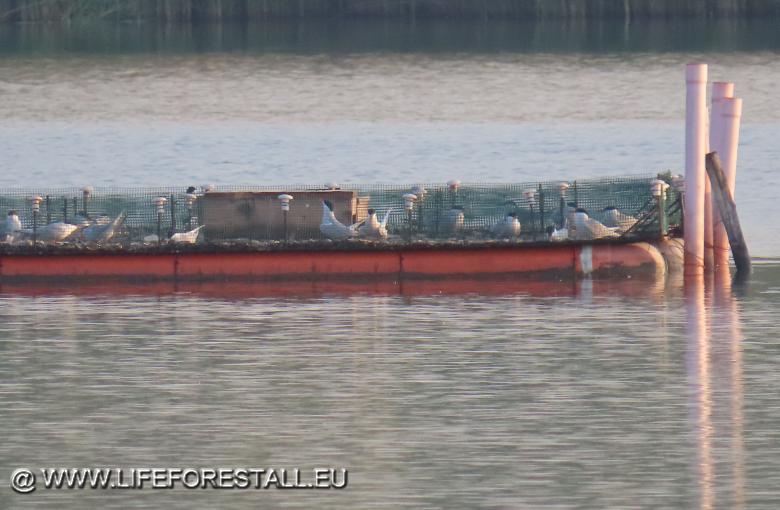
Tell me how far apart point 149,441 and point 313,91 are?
6743cm

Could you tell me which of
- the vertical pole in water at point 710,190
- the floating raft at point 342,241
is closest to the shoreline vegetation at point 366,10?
the vertical pole in water at point 710,190

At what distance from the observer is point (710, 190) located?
124 ft

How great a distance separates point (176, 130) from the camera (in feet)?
257

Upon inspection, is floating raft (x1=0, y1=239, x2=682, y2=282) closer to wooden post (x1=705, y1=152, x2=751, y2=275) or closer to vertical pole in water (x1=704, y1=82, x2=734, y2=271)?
wooden post (x1=705, y1=152, x2=751, y2=275)

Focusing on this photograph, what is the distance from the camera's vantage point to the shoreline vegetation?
396 ft

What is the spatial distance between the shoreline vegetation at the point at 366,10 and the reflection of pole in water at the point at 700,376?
84928 mm

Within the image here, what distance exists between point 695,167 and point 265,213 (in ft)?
26.6

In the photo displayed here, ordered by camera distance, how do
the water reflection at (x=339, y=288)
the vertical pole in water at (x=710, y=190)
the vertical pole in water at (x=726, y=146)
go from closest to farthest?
the water reflection at (x=339, y=288), the vertical pole in water at (x=710, y=190), the vertical pole in water at (x=726, y=146)

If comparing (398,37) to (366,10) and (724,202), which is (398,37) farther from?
(724,202)

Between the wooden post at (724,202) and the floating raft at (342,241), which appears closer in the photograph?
the floating raft at (342,241)

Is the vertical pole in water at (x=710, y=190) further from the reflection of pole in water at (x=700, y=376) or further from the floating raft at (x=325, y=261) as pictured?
the floating raft at (x=325, y=261)

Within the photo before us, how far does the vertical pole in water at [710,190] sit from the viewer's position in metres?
37.9

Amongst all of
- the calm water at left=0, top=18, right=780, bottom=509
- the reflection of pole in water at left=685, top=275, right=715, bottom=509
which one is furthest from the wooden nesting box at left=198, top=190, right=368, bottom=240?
the reflection of pole in water at left=685, top=275, right=715, bottom=509

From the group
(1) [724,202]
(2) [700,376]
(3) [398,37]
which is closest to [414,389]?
(2) [700,376]
